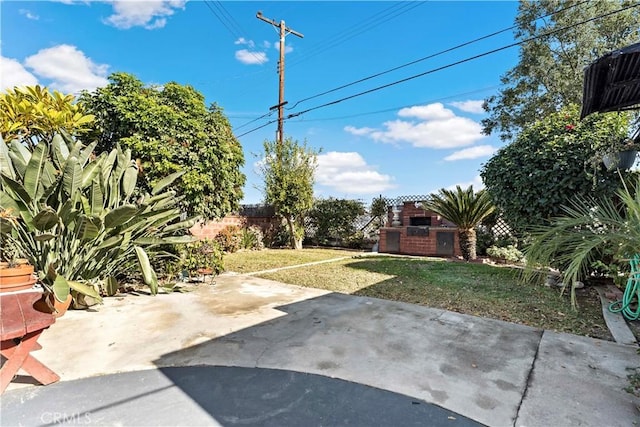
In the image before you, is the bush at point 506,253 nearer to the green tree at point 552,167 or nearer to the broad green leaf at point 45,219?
the green tree at point 552,167

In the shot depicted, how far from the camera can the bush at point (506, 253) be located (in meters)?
7.98

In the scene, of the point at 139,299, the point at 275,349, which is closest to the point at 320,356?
the point at 275,349

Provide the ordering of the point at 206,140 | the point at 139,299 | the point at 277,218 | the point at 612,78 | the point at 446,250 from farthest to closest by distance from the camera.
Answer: the point at 277,218
the point at 446,250
the point at 206,140
the point at 139,299
the point at 612,78

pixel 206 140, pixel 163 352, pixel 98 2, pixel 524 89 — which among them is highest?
pixel 524 89

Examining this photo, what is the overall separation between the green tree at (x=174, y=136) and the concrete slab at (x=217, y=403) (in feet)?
13.3

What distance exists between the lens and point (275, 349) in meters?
2.94

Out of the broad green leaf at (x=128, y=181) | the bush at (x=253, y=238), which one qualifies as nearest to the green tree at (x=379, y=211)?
the bush at (x=253, y=238)

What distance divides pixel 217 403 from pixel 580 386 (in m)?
2.47

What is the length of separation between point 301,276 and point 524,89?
44.9ft

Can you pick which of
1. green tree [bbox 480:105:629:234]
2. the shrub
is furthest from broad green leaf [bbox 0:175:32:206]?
green tree [bbox 480:105:629:234]

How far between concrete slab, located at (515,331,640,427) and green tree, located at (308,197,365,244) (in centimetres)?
958

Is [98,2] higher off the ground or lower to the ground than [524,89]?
lower

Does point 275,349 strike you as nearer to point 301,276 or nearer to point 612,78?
point 301,276

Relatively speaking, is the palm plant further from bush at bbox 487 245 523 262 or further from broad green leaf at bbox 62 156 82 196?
bush at bbox 487 245 523 262
